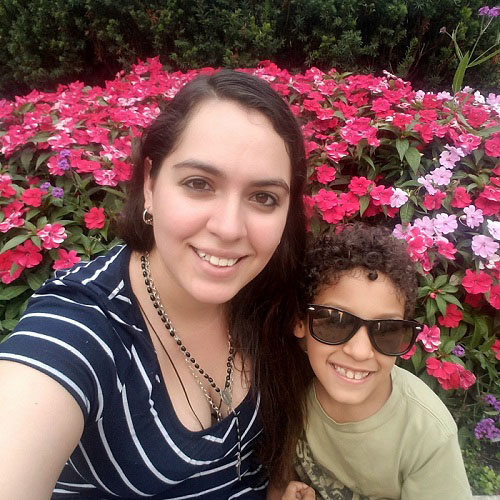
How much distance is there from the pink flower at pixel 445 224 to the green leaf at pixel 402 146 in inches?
16.8

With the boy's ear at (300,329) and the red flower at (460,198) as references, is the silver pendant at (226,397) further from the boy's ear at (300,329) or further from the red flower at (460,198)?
the red flower at (460,198)

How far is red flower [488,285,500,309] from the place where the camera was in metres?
1.90

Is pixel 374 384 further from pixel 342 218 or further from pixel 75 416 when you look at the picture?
pixel 342 218

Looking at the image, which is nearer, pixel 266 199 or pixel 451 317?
pixel 266 199

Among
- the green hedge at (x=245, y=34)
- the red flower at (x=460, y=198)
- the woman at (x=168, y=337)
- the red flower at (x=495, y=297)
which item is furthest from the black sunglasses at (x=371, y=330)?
the green hedge at (x=245, y=34)

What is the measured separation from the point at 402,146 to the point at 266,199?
4.61 feet

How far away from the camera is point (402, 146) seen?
2.34 m

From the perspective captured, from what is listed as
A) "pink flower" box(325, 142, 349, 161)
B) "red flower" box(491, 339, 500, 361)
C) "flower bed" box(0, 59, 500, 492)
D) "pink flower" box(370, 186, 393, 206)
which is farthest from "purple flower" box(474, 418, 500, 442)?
"pink flower" box(325, 142, 349, 161)

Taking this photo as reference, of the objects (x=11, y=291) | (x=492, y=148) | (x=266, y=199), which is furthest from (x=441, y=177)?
(x=11, y=291)

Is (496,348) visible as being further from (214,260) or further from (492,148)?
(214,260)

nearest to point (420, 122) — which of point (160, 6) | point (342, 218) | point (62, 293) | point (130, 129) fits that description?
point (342, 218)

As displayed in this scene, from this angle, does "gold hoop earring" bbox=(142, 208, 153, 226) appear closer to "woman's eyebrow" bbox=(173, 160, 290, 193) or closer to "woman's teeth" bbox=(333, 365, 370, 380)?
"woman's eyebrow" bbox=(173, 160, 290, 193)

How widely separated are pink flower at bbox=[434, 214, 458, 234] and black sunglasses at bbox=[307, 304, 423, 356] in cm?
83

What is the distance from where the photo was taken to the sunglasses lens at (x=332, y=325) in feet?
4.16
